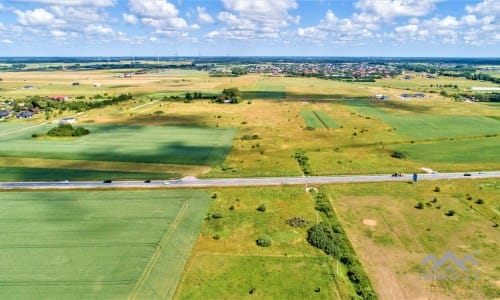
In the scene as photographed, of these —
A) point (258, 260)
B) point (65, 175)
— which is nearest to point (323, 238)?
point (258, 260)

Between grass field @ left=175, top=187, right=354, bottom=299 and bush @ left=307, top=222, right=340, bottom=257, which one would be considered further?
bush @ left=307, top=222, right=340, bottom=257

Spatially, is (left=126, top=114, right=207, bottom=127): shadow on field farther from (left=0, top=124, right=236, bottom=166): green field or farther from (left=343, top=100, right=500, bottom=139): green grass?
(left=343, top=100, right=500, bottom=139): green grass

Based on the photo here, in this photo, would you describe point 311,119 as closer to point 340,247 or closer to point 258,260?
point 340,247

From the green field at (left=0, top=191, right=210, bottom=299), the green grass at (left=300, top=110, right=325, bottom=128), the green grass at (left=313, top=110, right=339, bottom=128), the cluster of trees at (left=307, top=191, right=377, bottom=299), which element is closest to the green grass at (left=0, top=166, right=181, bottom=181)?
the green field at (left=0, top=191, right=210, bottom=299)

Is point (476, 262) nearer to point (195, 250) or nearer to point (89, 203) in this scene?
point (195, 250)

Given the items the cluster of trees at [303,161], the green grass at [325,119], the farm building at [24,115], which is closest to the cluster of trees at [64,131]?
the farm building at [24,115]
